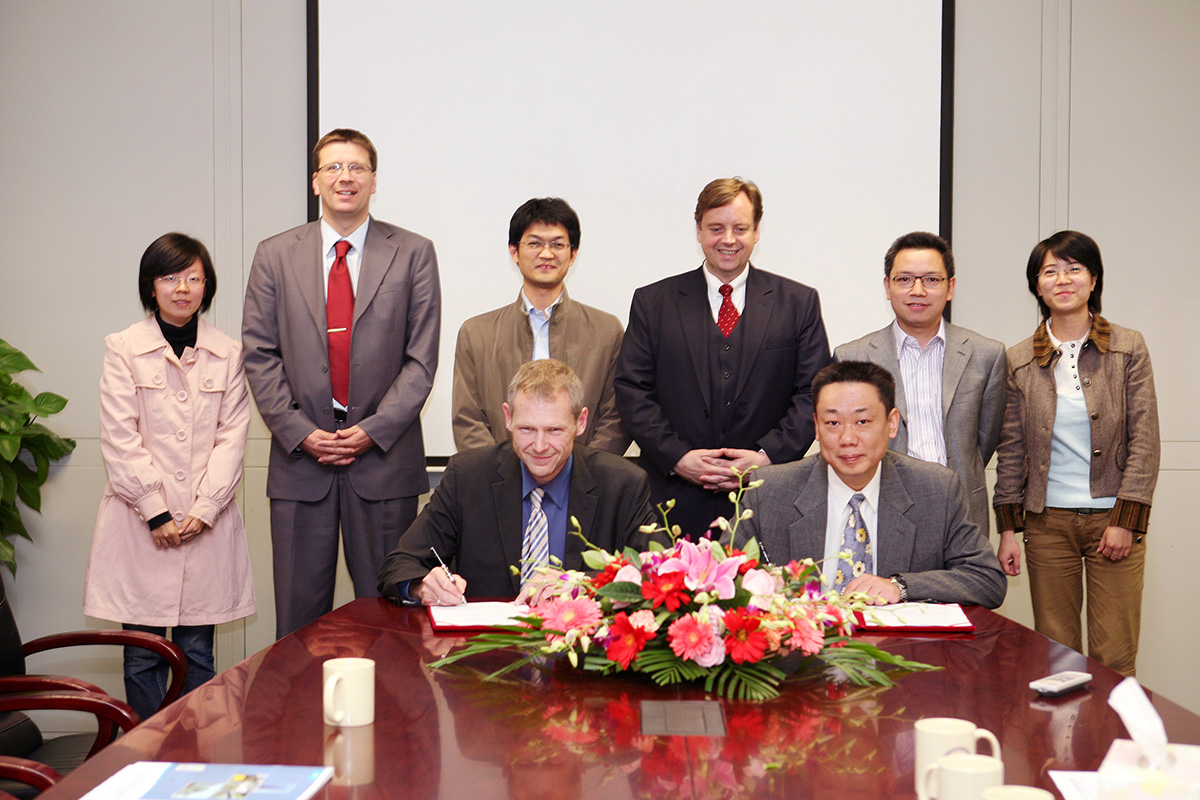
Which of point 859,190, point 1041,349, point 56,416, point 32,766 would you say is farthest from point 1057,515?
point 56,416

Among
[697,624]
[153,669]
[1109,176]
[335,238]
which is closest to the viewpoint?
[697,624]

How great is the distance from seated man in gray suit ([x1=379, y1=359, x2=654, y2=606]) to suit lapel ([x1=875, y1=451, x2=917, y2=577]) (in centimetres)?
57

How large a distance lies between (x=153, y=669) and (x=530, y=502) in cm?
148

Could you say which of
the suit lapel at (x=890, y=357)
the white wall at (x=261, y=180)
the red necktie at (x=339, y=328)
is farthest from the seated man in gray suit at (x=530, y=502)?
the white wall at (x=261, y=180)

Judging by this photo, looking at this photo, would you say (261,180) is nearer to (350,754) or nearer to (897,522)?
(897,522)

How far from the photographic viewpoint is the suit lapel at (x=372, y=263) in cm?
337

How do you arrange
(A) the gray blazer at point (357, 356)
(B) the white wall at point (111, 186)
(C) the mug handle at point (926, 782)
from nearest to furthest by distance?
(C) the mug handle at point (926, 782), (A) the gray blazer at point (357, 356), (B) the white wall at point (111, 186)

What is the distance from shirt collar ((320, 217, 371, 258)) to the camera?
3.45m

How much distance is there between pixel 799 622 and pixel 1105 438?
7.17 ft

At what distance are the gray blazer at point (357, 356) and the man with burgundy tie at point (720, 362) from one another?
0.70 m

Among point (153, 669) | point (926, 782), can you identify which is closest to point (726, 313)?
point (153, 669)

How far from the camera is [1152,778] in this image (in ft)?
2.76

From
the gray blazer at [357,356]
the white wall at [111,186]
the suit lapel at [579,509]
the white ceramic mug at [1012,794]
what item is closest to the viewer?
the white ceramic mug at [1012,794]

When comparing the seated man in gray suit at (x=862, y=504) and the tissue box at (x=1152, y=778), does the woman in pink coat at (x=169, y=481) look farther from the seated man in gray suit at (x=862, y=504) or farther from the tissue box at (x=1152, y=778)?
the tissue box at (x=1152, y=778)
